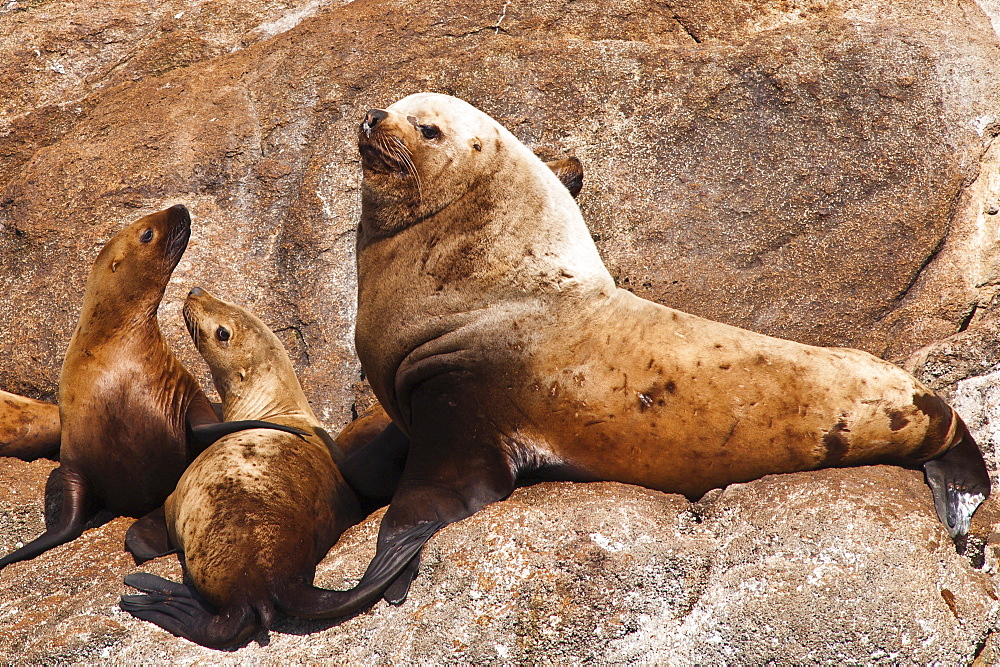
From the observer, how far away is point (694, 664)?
10.4 feet

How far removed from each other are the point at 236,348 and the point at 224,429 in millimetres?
894

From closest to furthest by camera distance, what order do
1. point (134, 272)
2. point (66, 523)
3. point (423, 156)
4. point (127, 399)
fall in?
1. point (423, 156)
2. point (66, 523)
3. point (127, 399)
4. point (134, 272)

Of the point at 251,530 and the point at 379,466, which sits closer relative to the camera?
the point at 251,530

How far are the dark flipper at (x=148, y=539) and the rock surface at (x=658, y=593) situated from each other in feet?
1.38

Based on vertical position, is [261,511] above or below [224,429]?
above

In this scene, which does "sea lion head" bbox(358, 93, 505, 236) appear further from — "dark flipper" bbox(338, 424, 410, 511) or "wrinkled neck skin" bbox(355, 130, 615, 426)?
"dark flipper" bbox(338, 424, 410, 511)

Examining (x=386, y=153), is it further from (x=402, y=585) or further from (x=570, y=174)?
(x=402, y=585)

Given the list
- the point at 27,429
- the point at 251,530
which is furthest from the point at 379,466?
the point at 27,429

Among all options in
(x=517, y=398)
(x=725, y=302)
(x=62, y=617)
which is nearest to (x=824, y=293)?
(x=725, y=302)

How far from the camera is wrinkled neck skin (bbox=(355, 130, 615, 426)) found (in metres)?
4.03

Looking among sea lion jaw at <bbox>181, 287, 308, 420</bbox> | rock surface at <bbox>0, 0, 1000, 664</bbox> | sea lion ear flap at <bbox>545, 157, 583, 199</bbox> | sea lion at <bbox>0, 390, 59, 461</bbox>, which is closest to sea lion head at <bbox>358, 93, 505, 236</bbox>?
sea lion ear flap at <bbox>545, 157, 583, 199</bbox>

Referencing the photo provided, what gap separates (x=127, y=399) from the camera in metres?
5.07

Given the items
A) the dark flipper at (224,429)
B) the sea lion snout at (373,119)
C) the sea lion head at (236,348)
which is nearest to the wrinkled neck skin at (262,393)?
the sea lion head at (236,348)

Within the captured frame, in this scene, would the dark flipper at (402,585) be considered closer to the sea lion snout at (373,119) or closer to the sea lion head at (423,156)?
the sea lion head at (423,156)
